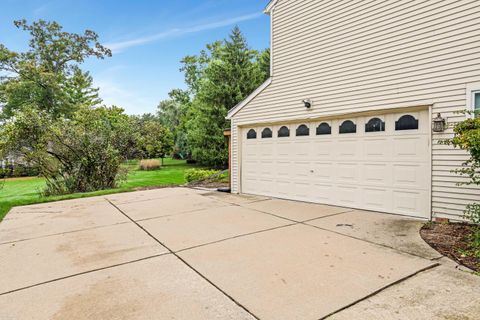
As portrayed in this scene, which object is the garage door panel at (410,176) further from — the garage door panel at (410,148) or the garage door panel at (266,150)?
the garage door panel at (266,150)

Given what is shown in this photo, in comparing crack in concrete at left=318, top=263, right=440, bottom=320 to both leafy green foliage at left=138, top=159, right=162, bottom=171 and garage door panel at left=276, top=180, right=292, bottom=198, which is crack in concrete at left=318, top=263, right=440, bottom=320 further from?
leafy green foliage at left=138, top=159, right=162, bottom=171

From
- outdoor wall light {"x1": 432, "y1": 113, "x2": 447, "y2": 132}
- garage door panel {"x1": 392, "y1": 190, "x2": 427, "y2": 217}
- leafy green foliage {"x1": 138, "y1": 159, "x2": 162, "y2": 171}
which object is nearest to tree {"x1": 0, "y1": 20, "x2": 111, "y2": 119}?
leafy green foliage {"x1": 138, "y1": 159, "x2": 162, "y2": 171}

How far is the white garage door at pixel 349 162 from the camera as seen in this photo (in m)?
5.32

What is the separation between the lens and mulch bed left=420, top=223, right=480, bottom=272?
325cm

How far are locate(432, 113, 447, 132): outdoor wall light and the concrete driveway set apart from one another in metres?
1.68

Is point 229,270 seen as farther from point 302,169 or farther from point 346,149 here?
point 302,169

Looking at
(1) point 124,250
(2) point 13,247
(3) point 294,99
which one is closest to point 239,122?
(3) point 294,99

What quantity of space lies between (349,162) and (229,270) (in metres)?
4.25

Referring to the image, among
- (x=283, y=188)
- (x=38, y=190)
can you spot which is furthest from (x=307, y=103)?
(x=38, y=190)

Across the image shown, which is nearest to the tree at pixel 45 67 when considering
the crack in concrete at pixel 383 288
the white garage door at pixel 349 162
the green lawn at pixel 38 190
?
the green lawn at pixel 38 190

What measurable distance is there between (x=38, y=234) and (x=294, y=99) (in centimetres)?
605

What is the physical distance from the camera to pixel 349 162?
6273 mm

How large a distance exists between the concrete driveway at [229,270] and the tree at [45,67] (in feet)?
66.6

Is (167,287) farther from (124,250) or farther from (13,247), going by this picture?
(13,247)
